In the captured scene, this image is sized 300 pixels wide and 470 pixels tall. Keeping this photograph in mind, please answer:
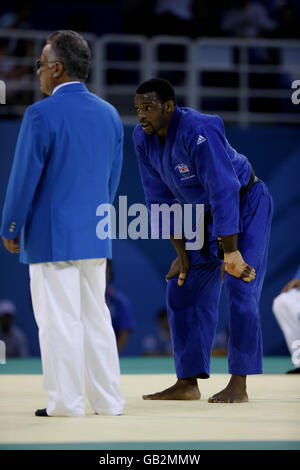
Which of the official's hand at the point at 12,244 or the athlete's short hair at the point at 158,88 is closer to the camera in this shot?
the official's hand at the point at 12,244

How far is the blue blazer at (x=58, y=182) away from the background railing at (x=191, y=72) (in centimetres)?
491

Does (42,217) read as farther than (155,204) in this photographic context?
No

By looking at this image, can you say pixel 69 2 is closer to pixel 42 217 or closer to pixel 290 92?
pixel 290 92

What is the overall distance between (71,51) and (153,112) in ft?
2.07

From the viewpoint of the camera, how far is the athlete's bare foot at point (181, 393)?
418 centimetres

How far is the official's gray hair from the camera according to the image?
3.48 m

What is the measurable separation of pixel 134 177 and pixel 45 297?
544 centimetres

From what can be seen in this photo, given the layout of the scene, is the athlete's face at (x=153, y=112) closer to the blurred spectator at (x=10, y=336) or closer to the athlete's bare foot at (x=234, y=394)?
the athlete's bare foot at (x=234, y=394)

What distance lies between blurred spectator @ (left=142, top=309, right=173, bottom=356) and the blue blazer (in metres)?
4.96

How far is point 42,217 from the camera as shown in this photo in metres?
3.43

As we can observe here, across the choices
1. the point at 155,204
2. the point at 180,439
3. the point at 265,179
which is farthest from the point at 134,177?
the point at 180,439

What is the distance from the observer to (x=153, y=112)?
13.1 feet

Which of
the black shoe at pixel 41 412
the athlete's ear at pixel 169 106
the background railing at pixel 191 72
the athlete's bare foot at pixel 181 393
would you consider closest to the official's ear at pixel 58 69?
the athlete's ear at pixel 169 106

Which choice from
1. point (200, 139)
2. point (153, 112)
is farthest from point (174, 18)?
point (200, 139)
